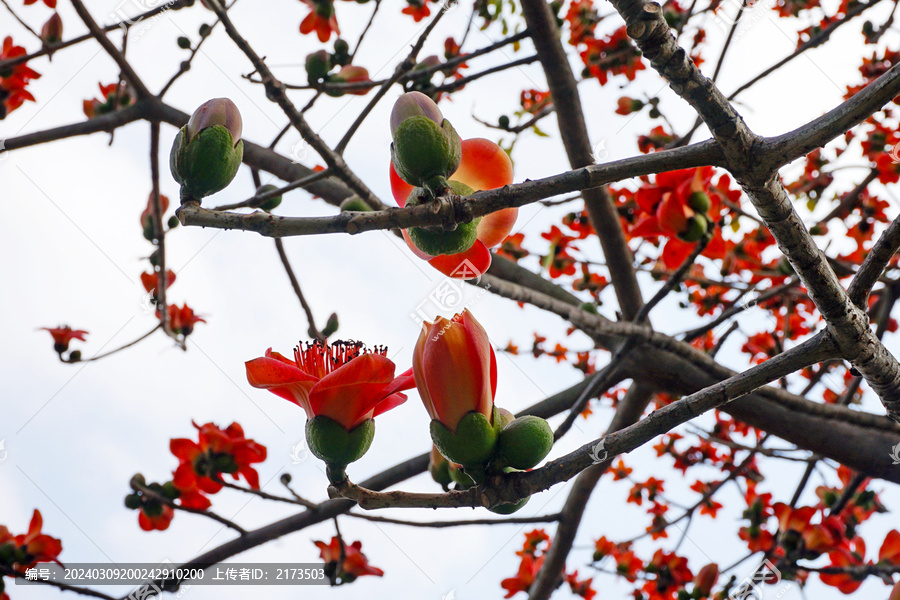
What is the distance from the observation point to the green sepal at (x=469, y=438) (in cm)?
56

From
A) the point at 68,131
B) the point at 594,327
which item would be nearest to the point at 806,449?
the point at 594,327

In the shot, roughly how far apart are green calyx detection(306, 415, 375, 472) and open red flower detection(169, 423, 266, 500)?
0.94 metres

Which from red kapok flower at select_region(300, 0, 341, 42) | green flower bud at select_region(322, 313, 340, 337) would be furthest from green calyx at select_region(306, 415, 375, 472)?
red kapok flower at select_region(300, 0, 341, 42)

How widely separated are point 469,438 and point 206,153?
0.36 metres

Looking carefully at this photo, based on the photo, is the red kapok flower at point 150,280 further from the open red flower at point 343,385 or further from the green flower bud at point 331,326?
the open red flower at point 343,385

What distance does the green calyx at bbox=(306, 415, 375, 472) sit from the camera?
Result: 61 centimetres

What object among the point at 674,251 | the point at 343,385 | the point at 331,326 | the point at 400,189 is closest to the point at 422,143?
the point at 400,189

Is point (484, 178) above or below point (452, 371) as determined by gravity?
above

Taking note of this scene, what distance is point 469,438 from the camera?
560 mm

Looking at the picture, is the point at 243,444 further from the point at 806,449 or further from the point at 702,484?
the point at 702,484

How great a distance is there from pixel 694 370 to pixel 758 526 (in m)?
0.85

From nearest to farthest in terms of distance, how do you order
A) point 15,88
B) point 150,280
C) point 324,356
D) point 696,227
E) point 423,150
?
1. point 423,150
2. point 324,356
3. point 696,227
4. point 15,88
5. point 150,280

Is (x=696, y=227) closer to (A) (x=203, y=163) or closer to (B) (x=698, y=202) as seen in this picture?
(B) (x=698, y=202)

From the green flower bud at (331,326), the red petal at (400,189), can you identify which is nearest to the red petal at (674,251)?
the green flower bud at (331,326)
